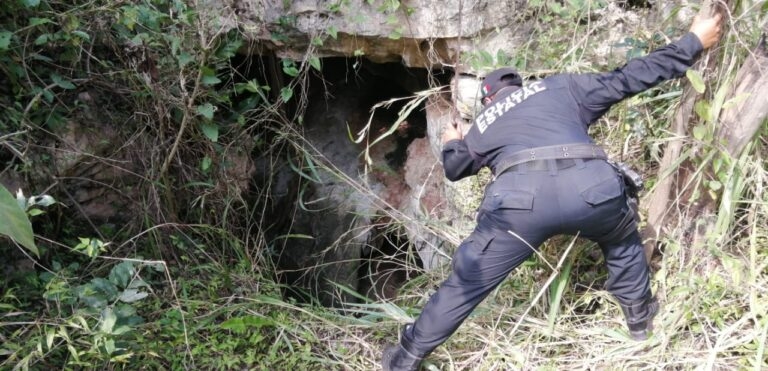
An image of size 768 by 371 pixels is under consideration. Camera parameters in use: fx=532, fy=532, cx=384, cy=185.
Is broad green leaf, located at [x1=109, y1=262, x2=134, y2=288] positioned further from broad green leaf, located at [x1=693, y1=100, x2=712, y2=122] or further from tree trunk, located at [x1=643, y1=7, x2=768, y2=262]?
broad green leaf, located at [x1=693, y1=100, x2=712, y2=122]

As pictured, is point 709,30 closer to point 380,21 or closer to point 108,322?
point 380,21

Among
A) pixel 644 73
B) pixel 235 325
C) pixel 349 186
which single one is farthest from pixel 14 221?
pixel 349 186

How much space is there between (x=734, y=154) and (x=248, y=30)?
2.56 meters

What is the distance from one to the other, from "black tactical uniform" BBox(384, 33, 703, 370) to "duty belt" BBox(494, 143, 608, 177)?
0.01 meters

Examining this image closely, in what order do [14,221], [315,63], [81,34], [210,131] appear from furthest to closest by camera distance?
1. [315,63]
2. [210,131]
3. [81,34]
4. [14,221]

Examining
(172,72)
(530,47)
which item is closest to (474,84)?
(530,47)

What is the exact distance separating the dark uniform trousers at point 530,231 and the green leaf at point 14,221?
5.26 ft

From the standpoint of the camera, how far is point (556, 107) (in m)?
2.19

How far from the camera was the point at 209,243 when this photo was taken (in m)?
3.20

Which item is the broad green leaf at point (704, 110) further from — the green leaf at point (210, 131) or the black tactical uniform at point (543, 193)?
the green leaf at point (210, 131)

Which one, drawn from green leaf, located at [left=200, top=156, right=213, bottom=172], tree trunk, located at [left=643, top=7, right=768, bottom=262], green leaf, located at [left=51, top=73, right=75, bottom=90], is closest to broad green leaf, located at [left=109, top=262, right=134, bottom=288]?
green leaf, located at [left=200, top=156, right=213, bottom=172]

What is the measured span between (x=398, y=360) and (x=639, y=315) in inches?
42.2

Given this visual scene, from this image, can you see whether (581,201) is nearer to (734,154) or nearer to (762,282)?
(734,154)

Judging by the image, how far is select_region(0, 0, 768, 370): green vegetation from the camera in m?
2.21
